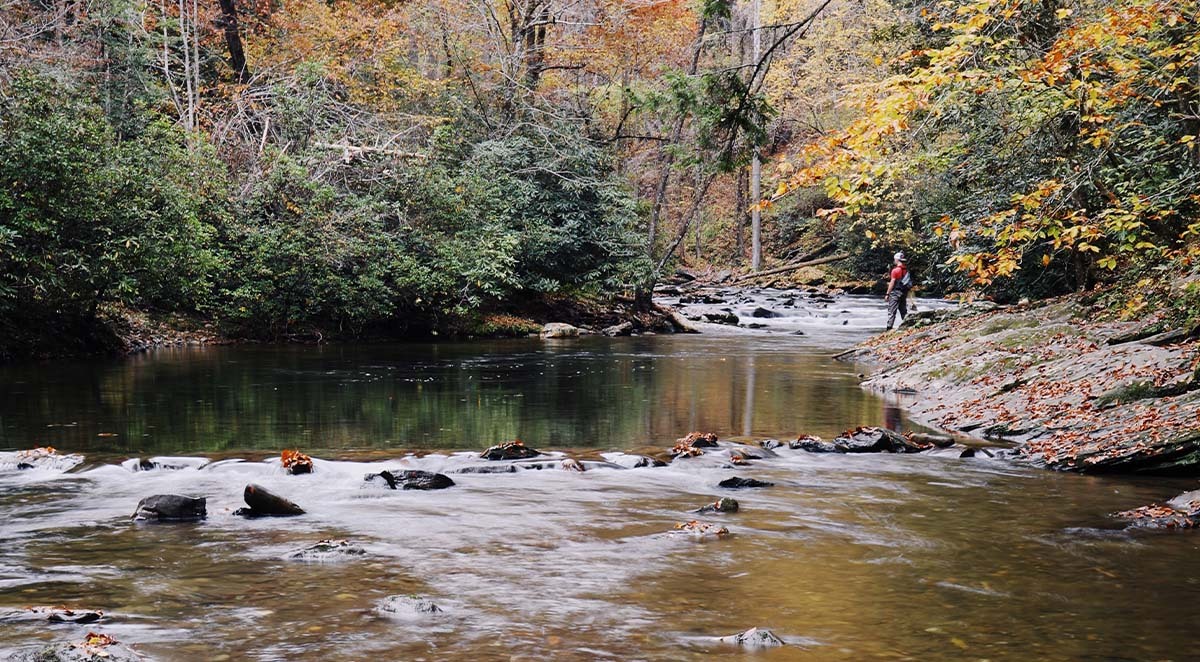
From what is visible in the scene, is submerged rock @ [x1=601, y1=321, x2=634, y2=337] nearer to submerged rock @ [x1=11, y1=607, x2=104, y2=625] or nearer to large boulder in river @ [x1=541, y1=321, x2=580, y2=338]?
large boulder in river @ [x1=541, y1=321, x2=580, y2=338]

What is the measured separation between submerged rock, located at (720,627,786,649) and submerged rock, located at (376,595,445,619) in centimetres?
162

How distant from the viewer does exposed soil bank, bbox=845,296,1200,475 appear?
975 centimetres

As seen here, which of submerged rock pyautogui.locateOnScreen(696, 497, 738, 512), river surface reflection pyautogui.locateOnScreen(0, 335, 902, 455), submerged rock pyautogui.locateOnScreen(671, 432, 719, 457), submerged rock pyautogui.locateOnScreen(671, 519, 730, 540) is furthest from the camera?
river surface reflection pyautogui.locateOnScreen(0, 335, 902, 455)

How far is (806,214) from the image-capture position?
52.2m

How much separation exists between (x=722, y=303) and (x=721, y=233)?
19744 millimetres

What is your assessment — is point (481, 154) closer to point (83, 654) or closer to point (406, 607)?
point (406, 607)

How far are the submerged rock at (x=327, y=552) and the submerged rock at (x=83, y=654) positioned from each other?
6.30ft

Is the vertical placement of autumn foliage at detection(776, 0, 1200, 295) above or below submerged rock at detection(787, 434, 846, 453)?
above

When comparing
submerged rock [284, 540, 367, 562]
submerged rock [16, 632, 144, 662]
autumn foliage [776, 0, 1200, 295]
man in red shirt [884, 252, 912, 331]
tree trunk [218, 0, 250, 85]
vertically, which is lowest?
submerged rock [284, 540, 367, 562]

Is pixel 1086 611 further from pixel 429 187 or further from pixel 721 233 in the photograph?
pixel 721 233

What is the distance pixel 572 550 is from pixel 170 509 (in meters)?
3.18

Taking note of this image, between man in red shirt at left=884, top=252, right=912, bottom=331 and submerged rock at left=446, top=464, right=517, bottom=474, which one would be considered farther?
man in red shirt at left=884, top=252, right=912, bottom=331

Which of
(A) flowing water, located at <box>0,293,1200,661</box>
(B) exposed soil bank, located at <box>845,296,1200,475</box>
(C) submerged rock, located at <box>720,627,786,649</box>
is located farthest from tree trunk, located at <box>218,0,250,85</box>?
(C) submerged rock, located at <box>720,627,786,649</box>

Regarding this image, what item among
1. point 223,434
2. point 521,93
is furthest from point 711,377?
point 521,93
